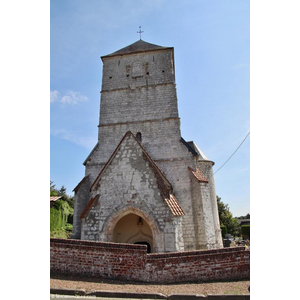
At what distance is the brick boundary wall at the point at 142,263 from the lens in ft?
20.7

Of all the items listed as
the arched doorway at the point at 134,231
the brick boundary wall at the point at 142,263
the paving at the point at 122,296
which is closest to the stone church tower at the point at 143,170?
the arched doorway at the point at 134,231

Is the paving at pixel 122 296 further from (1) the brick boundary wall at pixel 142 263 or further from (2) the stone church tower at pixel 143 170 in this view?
(2) the stone church tower at pixel 143 170

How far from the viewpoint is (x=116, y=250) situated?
6.44 metres

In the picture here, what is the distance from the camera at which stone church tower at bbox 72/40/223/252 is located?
9484mm

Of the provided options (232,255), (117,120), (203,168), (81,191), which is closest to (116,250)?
(232,255)

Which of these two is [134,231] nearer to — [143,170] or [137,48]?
[143,170]

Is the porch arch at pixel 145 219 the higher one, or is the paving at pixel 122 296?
the porch arch at pixel 145 219

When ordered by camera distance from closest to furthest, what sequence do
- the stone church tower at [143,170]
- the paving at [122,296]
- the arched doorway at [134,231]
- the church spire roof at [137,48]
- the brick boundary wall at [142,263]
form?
the paving at [122,296] < the brick boundary wall at [142,263] < the stone church tower at [143,170] < the arched doorway at [134,231] < the church spire roof at [137,48]

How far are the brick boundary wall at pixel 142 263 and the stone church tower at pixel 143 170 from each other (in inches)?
93.0

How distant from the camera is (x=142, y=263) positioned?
20.8 feet

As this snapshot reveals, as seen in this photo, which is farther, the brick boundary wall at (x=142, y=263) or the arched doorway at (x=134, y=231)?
the arched doorway at (x=134, y=231)

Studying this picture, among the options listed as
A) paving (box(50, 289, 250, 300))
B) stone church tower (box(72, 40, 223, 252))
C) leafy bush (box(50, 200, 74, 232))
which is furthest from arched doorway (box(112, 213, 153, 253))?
leafy bush (box(50, 200, 74, 232))
